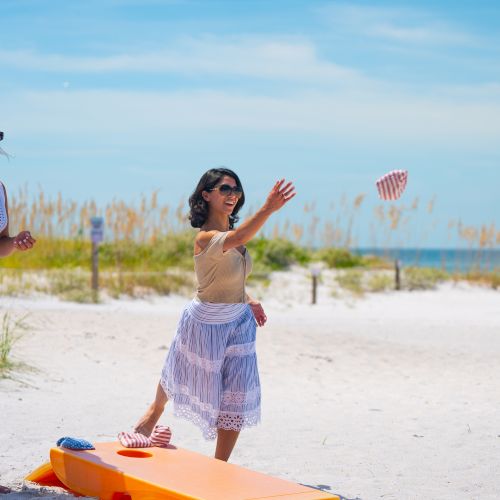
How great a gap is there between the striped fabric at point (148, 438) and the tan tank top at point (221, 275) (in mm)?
721

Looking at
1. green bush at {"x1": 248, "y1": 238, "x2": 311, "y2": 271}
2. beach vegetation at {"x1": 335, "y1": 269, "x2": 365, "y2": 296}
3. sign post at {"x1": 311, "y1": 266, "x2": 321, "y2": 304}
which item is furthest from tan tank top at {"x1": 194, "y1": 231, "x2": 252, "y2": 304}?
green bush at {"x1": 248, "y1": 238, "x2": 311, "y2": 271}

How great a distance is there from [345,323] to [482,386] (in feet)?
15.2

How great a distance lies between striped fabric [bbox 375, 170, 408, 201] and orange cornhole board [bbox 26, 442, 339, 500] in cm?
215

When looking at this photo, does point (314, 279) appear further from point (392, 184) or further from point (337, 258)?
point (392, 184)

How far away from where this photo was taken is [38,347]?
9531mm

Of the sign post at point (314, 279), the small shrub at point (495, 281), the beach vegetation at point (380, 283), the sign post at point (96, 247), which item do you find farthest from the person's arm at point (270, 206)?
the small shrub at point (495, 281)

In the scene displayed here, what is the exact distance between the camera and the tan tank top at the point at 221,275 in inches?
182

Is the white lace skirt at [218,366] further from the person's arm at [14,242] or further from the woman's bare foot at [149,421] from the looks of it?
the person's arm at [14,242]

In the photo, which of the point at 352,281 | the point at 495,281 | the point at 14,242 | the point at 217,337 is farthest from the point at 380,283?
the point at 14,242

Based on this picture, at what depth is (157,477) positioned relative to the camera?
4.17 meters

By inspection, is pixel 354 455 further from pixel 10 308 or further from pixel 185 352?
pixel 10 308

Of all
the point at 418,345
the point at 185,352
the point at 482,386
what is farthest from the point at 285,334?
the point at 185,352

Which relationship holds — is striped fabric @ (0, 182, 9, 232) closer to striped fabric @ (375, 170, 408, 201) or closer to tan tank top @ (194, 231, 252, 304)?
tan tank top @ (194, 231, 252, 304)

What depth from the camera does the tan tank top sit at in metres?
4.62
